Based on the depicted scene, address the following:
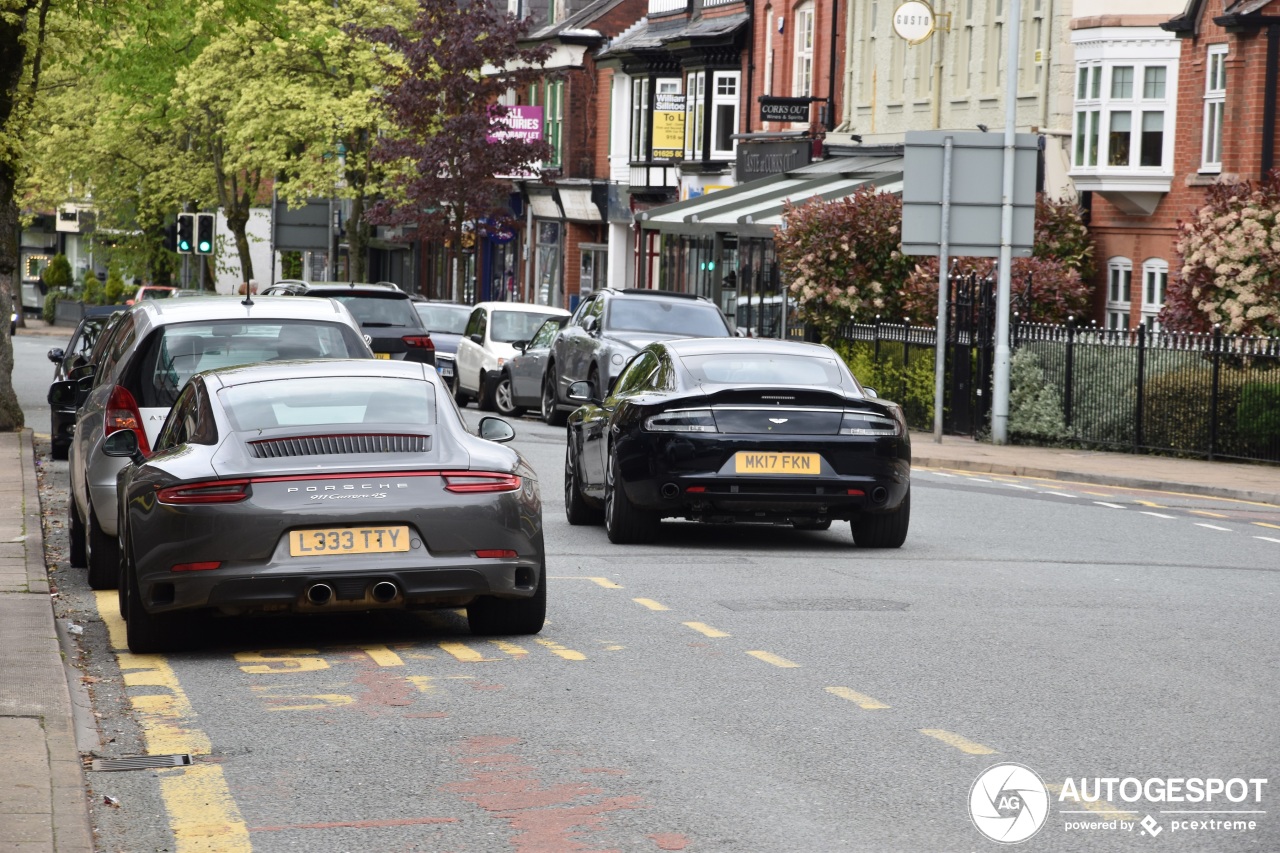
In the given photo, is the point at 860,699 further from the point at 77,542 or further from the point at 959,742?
the point at 77,542

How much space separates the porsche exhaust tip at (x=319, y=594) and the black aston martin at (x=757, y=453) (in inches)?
183

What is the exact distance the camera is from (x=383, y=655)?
9.48m

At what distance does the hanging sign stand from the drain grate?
3160cm

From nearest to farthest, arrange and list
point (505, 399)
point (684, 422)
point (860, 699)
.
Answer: point (860, 699)
point (684, 422)
point (505, 399)

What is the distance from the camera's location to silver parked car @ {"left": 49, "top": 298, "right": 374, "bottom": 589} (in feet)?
38.7

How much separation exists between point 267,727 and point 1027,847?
3048 millimetres

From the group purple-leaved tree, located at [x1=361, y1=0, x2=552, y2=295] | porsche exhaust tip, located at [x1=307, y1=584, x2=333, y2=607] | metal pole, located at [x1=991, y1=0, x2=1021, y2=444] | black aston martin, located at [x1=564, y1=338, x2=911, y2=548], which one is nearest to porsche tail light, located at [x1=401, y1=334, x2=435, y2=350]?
metal pole, located at [x1=991, y1=0, x2=1021, y2=444]

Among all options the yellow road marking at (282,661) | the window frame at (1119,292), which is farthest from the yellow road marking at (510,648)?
the window frame at (1119,292)

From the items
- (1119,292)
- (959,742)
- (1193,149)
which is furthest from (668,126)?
(959,742)

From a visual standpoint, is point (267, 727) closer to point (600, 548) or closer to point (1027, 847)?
point (1027, 847)

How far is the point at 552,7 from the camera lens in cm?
6075

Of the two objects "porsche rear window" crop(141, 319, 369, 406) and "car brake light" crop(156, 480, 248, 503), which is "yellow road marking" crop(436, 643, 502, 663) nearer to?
"car brake light" crop(156, 480, 248, 503)

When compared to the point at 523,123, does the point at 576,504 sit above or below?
below

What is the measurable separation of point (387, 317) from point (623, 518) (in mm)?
9673
